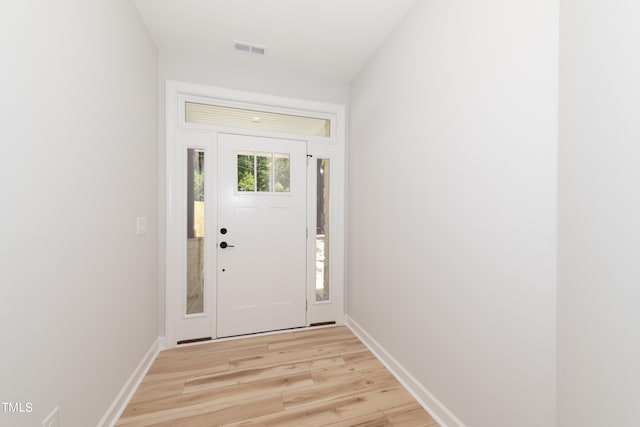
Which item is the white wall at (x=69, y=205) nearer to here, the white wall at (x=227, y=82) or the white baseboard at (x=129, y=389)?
the white baseboard at (x=129, y=389)

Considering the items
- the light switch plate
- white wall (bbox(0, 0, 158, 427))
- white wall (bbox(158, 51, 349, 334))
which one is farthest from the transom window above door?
the light switch plate

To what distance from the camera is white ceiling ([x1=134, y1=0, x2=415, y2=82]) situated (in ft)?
6.14

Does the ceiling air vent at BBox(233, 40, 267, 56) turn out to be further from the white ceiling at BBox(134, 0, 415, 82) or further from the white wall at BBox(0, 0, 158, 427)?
the white wall at BBox(0, 0, 158, 427)

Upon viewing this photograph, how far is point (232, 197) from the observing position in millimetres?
2590

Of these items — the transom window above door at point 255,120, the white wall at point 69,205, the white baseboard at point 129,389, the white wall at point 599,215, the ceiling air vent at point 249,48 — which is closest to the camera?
the white wall at point 599,215

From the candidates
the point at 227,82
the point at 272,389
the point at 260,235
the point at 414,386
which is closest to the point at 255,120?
the point at 227,82

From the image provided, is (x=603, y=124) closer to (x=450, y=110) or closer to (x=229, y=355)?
(x=450, y=110)

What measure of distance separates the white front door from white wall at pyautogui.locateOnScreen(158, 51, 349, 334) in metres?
0.50

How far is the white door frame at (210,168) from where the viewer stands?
2381mm

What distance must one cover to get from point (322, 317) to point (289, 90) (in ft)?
8.41

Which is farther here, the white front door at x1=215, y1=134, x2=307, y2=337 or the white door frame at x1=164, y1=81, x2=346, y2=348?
the white front door at x1=215, y1=134, x2=307, y2=337

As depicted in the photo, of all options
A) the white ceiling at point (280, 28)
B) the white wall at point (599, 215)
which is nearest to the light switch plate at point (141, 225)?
the white ceiling at point (280, 28)

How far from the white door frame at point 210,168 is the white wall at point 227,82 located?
0.05 meters

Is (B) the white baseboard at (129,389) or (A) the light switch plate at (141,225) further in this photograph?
(A) the light switch plate at (141,225)
